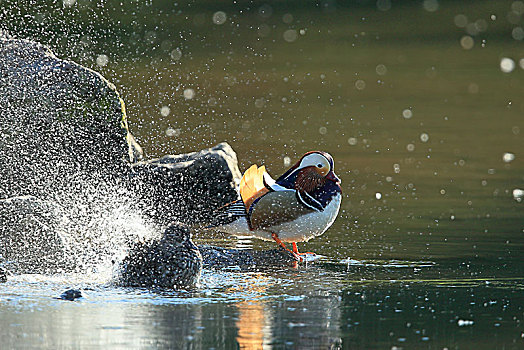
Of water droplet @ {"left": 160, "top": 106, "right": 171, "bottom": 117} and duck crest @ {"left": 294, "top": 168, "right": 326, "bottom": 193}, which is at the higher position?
water droplet @ {"left": 160, "top": 106, "right": 171, "bottom": 117}

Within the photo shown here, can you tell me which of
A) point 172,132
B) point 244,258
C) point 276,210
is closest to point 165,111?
point 172,132

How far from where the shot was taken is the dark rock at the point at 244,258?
32.1 feet

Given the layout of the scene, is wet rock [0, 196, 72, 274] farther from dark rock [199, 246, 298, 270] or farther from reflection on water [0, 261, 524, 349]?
dark rock [199, 246, 298, 270]

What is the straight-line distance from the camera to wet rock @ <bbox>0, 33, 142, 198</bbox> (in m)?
11.4

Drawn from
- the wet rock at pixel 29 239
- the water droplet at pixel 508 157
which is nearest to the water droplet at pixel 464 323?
the wet rock at pixel 29 239

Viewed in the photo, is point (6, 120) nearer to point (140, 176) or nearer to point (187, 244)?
point (140, 176)

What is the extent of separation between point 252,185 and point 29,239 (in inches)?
83.5

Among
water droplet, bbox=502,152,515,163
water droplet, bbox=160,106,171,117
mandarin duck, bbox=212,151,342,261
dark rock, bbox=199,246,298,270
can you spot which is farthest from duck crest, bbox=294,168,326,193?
water droplet, bbox=160,106,171,117

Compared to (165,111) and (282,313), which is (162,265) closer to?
(282,313)

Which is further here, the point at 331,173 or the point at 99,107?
the point at 99,107

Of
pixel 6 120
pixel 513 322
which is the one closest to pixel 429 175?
pixel 6 120

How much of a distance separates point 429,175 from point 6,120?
646 cm

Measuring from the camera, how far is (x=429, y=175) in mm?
15656

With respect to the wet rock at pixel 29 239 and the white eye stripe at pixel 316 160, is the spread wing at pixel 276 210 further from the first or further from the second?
the wet rock at pixel 29 239
